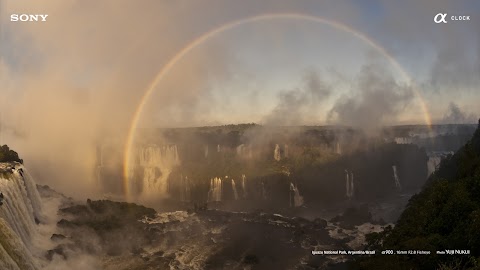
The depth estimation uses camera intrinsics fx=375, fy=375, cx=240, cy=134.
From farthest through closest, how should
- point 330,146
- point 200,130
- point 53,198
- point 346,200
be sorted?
point 200,130, point 330,146, point 346,200, point 53,198

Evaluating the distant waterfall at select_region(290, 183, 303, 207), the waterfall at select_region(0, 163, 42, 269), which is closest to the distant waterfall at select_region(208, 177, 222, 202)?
the distant waterfall at select_region(290, 183, 303, 207)

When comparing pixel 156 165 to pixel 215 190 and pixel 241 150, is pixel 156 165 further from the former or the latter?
pixel 241 150

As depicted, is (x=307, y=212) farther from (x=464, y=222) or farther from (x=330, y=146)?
(x=464, y=222)

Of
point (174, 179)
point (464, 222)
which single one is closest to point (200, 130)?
point (174, 179)

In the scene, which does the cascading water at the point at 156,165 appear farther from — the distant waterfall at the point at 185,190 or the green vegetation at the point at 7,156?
the green vegetation at the point at 7,156

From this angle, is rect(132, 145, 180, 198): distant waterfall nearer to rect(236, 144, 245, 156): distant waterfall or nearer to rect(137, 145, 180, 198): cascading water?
rect(137, 145, 180, 198): cascading water

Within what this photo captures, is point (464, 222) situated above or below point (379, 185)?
above

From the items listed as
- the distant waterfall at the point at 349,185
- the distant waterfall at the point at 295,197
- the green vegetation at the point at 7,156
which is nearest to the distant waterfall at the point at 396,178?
the distant waterfall at the point at 349,185
